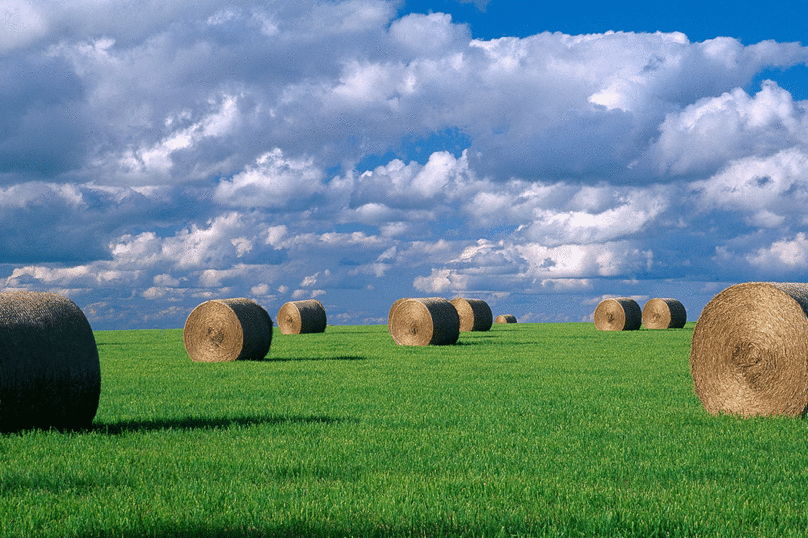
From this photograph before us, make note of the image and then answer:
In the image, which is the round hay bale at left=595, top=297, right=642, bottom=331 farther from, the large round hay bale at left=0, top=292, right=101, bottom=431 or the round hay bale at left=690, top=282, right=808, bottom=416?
the large round hay bale at left=0, top=292, right=101, bottom=431

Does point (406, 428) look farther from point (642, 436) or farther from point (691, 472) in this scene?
point (691, 472)

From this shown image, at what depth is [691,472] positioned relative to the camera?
A: 774 cm

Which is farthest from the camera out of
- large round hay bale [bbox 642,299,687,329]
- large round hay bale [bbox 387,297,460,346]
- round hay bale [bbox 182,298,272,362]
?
large round hay bale [bbox 642,299,687,329]

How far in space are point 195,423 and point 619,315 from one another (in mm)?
36425

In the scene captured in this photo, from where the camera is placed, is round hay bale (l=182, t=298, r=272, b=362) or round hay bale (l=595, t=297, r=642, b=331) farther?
round hay bale (l=595, t=297, r=642, b=331)

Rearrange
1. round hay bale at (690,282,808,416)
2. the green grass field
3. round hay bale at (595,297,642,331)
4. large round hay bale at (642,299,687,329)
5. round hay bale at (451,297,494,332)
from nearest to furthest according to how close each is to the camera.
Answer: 1. the green grass field
2. round hay bale at (690,282,808,416)
3. round hay bale at (595,297,642,331)
4. round hay bale at (451,297,494,332)
5. large round hay bale at (642,299,687,329)

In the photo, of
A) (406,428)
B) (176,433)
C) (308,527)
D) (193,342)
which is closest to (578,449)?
(406,428)

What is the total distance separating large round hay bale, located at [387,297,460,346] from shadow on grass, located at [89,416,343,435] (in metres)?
18.5

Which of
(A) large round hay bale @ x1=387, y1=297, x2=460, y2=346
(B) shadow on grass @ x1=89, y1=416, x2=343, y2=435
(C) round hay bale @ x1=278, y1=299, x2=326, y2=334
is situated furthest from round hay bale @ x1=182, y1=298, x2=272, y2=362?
(C) round hay bale @ x1=278, y1=299, x2=326, y2=334

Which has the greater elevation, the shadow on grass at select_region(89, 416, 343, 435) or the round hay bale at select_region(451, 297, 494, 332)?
the round hay bale at select_region(451, 297, 494, 332)

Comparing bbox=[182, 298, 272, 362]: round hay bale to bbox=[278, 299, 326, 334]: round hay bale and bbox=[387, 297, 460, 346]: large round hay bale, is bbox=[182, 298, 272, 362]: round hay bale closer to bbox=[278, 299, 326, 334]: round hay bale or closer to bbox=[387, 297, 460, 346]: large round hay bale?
bbox=[387, 297, 460, 346]: large round hay bale

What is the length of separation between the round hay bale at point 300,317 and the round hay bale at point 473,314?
8.27 meters

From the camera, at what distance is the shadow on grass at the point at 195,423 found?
34.3 ft

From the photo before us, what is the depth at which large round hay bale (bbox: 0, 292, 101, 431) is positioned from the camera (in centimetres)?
992
